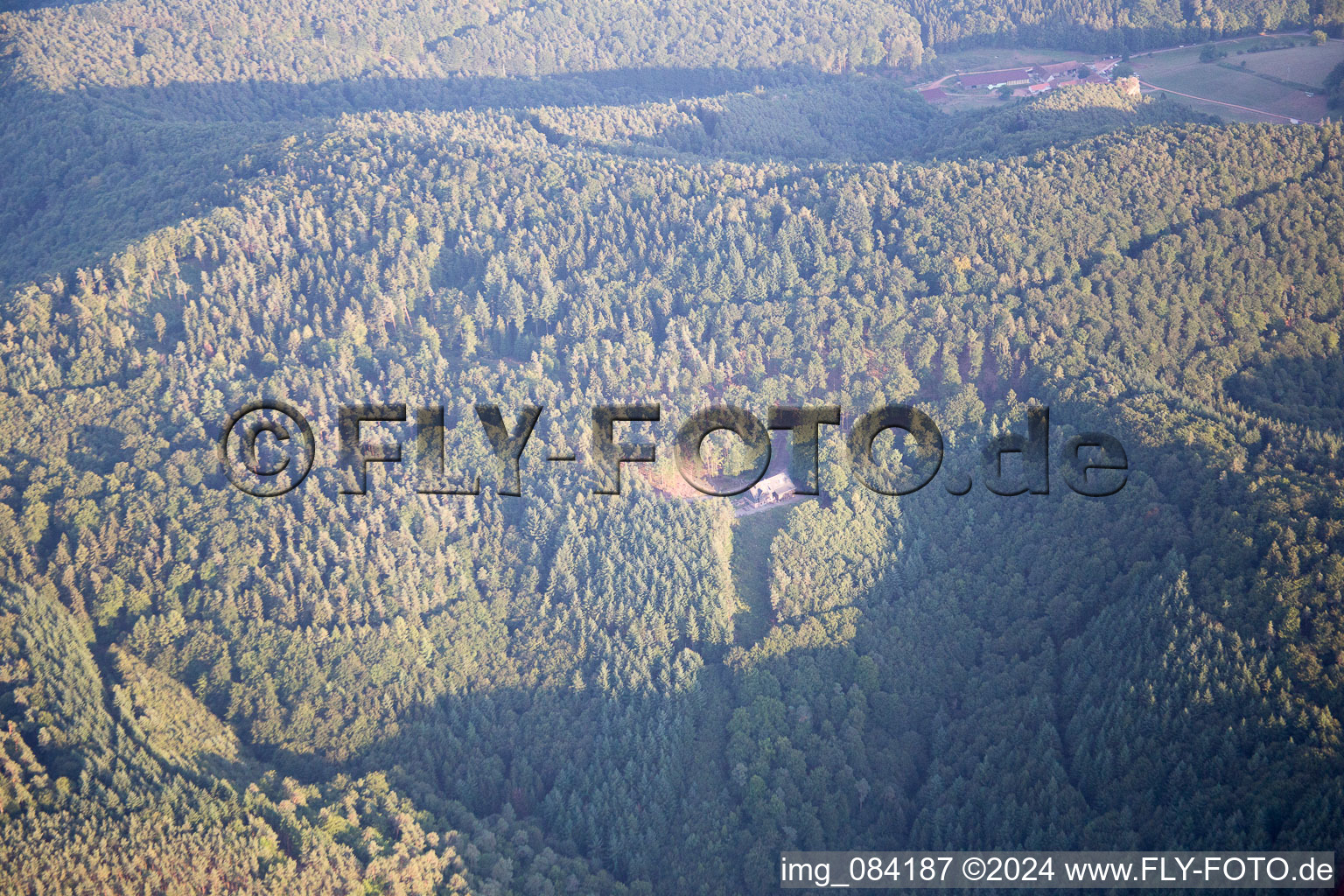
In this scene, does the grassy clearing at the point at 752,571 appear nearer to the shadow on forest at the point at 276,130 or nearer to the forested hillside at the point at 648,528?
the forested hillside at the point at 648,528

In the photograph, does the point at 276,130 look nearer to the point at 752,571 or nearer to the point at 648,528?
the point at 648,528

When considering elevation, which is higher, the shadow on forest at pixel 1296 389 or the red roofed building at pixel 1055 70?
the red roofed building at pixel 1055 70

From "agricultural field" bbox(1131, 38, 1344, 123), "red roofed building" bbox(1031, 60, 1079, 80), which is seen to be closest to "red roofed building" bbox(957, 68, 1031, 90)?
"red roofed building" bbox(1031, 60, 1079, 80)

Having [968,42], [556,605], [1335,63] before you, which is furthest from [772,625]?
[968,42]

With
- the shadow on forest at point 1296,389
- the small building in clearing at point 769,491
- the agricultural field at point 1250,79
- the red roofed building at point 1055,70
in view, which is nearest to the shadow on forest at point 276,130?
the red roofed building at point 1055,70

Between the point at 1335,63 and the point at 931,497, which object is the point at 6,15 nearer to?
the point at 931,497

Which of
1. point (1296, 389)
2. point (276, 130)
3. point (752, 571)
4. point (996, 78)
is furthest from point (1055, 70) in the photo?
point (752, 571)

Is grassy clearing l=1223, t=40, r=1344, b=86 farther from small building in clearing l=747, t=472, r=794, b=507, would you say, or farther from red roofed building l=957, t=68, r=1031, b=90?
small building in clearing l=747, t=472, r=794, b=507
